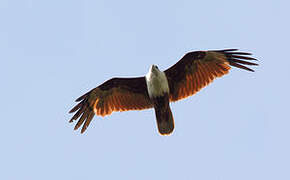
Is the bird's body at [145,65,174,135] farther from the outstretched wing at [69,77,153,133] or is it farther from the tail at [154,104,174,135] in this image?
the outstretched wing at [69,77,153,133]

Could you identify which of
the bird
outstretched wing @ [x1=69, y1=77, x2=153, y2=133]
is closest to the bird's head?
the bird

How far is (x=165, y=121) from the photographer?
15781 mm

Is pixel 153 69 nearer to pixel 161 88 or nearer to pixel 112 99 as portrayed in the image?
pixel 161 88


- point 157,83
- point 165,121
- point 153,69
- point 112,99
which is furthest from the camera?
point 112,99

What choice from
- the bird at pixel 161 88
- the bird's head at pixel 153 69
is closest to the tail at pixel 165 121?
the bird at pixel 161 88

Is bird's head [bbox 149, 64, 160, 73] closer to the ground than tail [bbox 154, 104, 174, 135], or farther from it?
farther from it

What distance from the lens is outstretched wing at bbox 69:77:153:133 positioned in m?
16.5

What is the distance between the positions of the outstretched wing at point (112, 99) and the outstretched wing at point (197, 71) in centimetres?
86

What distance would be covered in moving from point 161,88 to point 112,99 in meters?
1.88

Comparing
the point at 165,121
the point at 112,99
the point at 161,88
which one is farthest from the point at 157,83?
the point at 112,99

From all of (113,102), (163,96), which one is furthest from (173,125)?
(113,102)

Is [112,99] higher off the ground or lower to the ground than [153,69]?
lower

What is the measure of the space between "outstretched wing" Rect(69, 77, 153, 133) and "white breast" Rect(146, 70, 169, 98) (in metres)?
0.66

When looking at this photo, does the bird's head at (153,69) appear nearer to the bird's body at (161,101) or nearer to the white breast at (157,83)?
the white breast at (157,83)
